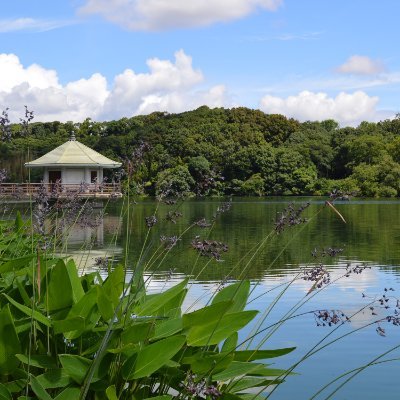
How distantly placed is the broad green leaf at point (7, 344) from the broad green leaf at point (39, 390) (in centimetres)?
9

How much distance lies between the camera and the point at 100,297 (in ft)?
5.65

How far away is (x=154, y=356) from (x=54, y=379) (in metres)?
0.23

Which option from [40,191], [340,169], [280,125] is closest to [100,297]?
[40,191]

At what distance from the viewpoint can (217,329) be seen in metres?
1.85

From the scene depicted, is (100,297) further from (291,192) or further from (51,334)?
(291,192)

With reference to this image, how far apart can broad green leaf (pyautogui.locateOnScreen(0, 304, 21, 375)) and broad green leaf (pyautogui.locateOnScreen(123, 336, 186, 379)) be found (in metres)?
0.26

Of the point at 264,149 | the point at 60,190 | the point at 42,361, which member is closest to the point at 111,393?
the point at 42,361

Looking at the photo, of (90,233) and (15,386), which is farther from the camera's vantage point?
(90,233)

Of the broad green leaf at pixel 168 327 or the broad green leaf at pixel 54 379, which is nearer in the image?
the broad green leaf at pixel 54 379

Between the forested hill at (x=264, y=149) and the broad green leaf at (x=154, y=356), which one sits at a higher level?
the forested hill at (x=264, y=149)

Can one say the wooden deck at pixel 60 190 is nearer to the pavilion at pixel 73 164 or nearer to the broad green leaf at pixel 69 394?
the broad green leaf at pixel 69 394

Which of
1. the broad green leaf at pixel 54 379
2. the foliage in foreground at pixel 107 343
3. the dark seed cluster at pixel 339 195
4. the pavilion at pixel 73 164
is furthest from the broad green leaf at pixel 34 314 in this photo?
the pavilion at pixel 73 164

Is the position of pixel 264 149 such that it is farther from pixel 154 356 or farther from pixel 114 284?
pixel 154 356

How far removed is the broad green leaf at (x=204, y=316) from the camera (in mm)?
1792
